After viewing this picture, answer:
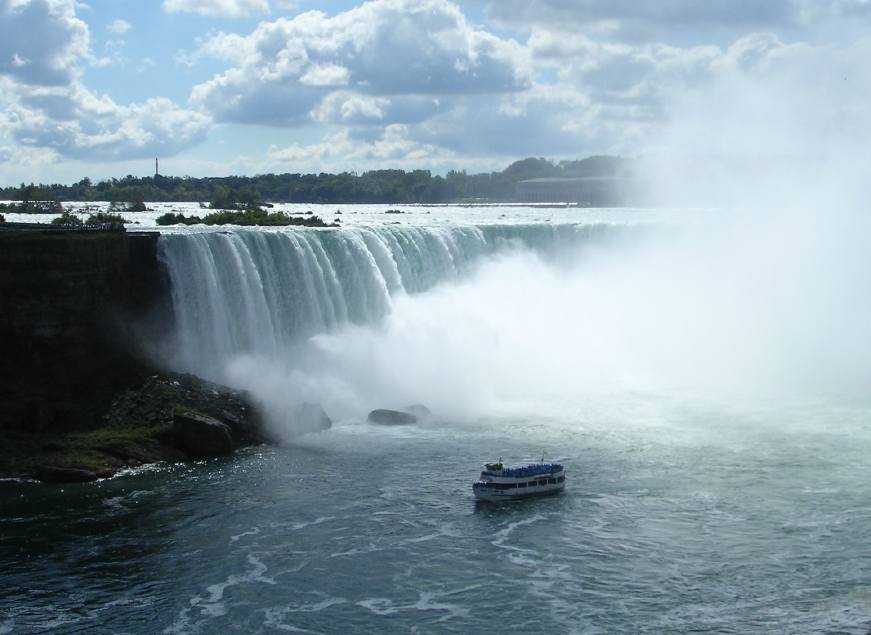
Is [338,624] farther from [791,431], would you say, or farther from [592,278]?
[592,278]

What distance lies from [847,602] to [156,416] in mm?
19604

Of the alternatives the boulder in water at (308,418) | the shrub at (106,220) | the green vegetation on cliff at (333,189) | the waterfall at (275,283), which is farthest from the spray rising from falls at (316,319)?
the green vegetation on cliff at (333,189)

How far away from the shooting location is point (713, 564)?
2275 cm

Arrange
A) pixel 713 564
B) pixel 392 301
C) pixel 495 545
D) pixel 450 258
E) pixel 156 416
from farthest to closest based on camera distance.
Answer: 1. pixel 450 258
2. pixel 392 301
3. pixel 156 416
4. pixel 495 545
5. pixel 713 564

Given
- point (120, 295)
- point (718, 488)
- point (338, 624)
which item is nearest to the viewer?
point (338, 624)

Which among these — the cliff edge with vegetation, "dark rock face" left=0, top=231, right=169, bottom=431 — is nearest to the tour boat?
the cliff edge with vegetation

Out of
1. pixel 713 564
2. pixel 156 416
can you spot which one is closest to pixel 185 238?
pixel 156 416

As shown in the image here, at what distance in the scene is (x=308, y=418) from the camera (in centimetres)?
3441

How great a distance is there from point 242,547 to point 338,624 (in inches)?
175

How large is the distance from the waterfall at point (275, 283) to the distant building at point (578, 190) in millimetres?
87802

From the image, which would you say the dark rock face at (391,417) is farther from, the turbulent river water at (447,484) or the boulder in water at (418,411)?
the turbulent river water at (447,484)

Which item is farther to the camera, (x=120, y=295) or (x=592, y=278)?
(x=592, y=278)

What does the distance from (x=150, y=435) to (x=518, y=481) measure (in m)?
10.8

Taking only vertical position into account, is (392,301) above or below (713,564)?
above
